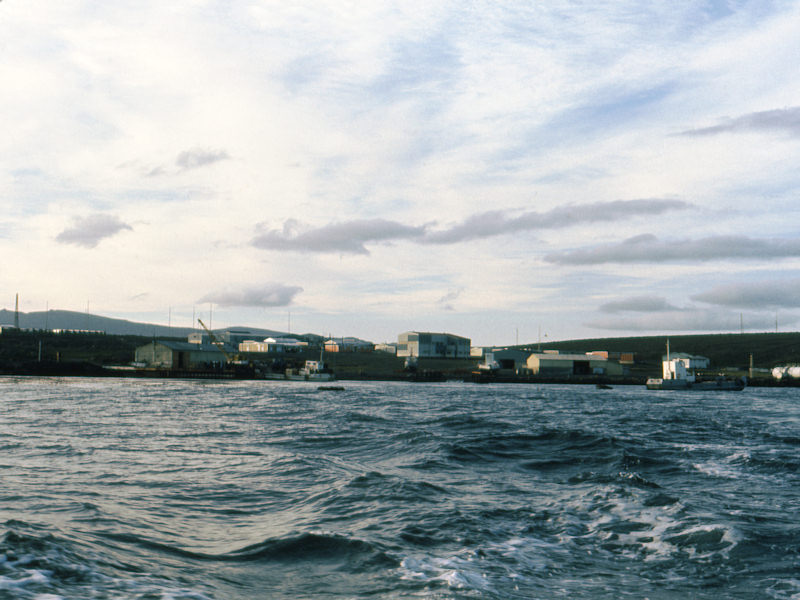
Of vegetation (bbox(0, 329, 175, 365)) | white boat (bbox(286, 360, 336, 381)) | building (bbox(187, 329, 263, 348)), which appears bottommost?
white boat (bbox(286, 360, 336, 381))

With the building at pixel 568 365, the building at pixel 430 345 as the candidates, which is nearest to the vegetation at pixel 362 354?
the building at pixel 430 345

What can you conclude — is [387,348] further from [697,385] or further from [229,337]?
[697,385]

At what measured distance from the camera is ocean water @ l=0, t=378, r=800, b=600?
8.47 metres

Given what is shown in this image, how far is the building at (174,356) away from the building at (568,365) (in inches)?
2305

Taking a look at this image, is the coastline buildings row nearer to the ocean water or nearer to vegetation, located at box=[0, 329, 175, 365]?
vegetation, located at box=[0, 329, 175, 365]

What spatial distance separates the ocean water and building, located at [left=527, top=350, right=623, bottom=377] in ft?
292

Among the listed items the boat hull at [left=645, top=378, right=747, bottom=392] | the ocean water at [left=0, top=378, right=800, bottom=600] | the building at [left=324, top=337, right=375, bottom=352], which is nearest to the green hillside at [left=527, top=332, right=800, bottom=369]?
the boat hull at [left=645, top=378, right=747, bottom=392]

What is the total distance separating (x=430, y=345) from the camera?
14250 centimetres

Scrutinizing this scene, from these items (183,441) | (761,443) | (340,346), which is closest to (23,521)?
(183,441)

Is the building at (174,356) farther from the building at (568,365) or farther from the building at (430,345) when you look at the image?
the building at (568,365)

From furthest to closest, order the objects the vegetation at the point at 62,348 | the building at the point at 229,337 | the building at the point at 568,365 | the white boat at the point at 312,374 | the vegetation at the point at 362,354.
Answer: the building at the point at 229,337
the vegetation at the point at 362,354
the vegetation at the point at 62,348
the building at the point at 568,365
the white boat at the point at 312,374

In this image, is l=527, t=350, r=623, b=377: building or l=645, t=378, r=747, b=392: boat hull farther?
l=527, t=350, r=623, b=377: building

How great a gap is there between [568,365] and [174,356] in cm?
7111

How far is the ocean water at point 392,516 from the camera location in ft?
27.8
